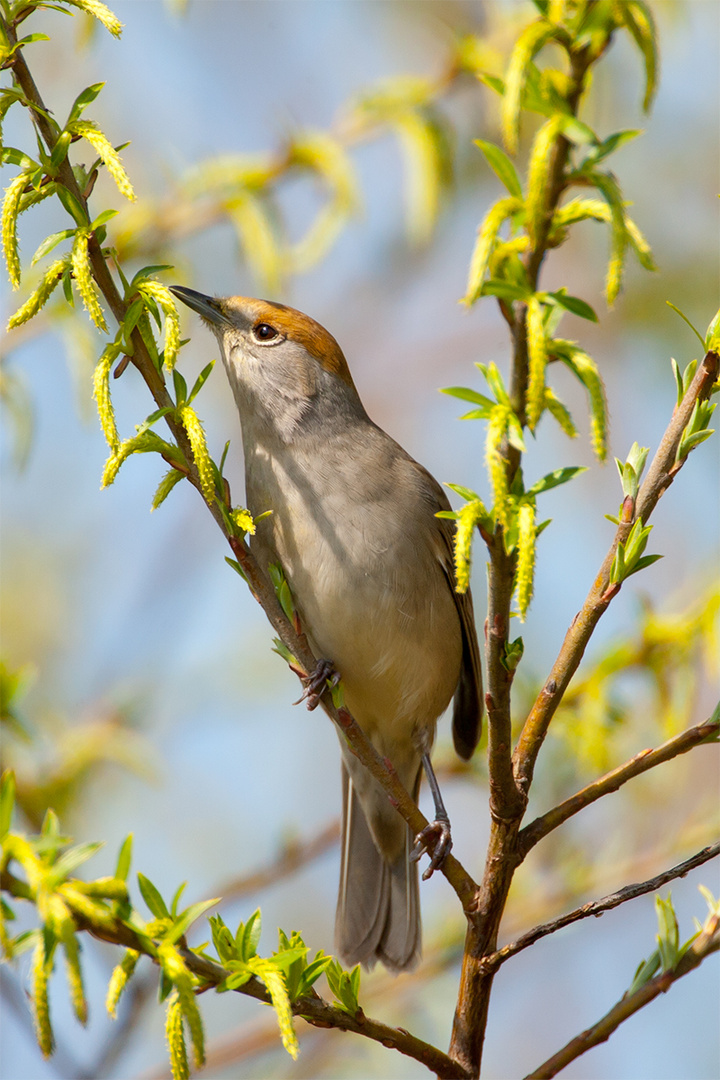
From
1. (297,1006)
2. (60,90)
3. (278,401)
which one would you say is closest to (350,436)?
(278,401)

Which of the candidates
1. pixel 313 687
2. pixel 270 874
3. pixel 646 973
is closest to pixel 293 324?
pixel 270 874

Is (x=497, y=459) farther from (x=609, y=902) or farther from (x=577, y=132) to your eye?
(x=609, y=902)

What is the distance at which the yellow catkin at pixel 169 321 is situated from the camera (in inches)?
81.2

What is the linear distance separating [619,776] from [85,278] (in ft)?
5.22

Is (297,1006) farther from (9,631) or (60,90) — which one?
(60,90)

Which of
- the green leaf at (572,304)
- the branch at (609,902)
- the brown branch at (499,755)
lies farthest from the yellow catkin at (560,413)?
the branch at (609,902)

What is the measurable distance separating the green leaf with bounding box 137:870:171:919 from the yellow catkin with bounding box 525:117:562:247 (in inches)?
53.2

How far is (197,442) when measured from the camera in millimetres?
2207

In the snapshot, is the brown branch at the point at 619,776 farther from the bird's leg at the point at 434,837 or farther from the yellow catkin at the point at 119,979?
the yellow catkin at the point at 119,979

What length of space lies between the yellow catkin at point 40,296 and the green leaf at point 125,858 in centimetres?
100

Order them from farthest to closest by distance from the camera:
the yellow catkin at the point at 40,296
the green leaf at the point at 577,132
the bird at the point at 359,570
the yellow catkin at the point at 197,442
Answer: the bird at the point at 359,570, the yellow catkin at the point at 197,442, the yellow catkin at the point at 40,296, the green leaf at the point at 577,132

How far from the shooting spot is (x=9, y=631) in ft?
26.6

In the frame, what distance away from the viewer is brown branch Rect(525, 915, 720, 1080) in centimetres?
239

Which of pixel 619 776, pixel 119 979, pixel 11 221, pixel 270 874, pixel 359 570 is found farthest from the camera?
pixel 359 570
